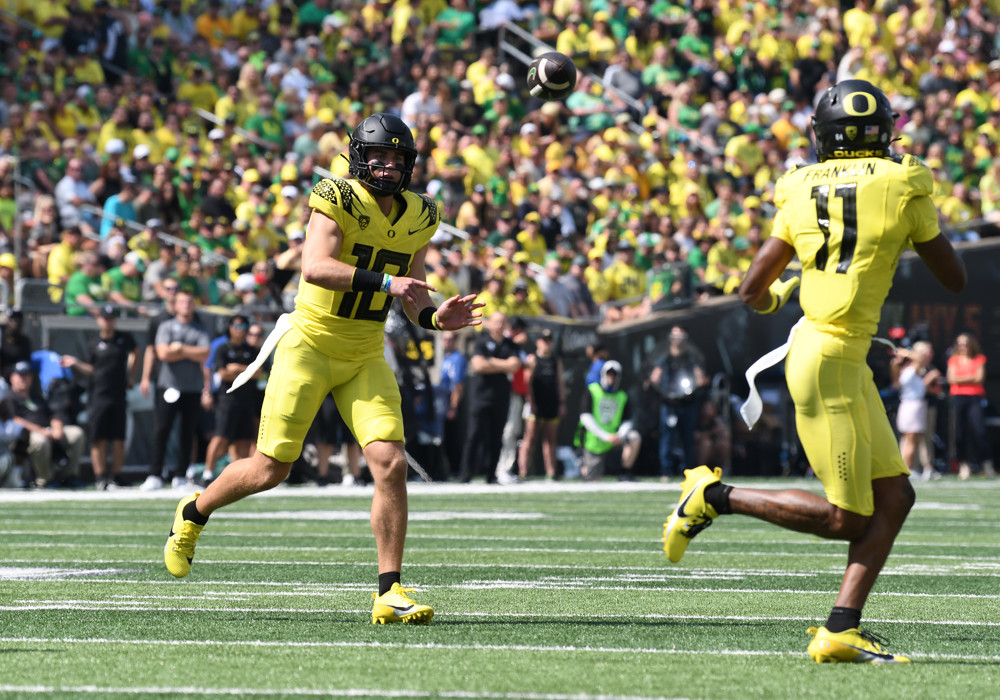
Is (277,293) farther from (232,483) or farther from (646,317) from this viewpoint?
(232,483)

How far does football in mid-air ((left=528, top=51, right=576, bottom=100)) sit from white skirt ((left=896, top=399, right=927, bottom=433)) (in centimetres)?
1109

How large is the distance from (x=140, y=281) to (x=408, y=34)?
797cm

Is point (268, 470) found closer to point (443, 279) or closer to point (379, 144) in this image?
point (379, 144)

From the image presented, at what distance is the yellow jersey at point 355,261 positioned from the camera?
637cm

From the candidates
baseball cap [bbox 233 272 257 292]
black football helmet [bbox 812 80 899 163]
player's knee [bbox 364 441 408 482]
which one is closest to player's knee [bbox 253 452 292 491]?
player's knee [bbox 364 441 408 482]

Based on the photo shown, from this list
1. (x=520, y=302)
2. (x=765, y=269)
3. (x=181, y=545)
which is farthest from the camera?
(x=520, y=302)

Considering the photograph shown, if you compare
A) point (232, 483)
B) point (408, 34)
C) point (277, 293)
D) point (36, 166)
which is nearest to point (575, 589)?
point (232, 483)

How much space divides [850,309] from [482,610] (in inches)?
83.1

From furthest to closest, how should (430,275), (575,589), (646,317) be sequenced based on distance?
1. (646,317)
2. (430,275)
3. (575,589)

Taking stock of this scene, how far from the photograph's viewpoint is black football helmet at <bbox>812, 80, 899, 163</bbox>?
527 centimetres

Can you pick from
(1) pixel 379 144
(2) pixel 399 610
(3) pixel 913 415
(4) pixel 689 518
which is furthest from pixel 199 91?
(4) pixel 689 518

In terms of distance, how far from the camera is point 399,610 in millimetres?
6031

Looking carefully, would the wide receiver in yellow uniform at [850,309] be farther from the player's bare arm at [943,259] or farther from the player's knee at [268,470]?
the player's knee at [268,470]

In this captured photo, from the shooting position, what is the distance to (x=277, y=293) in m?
16.6
